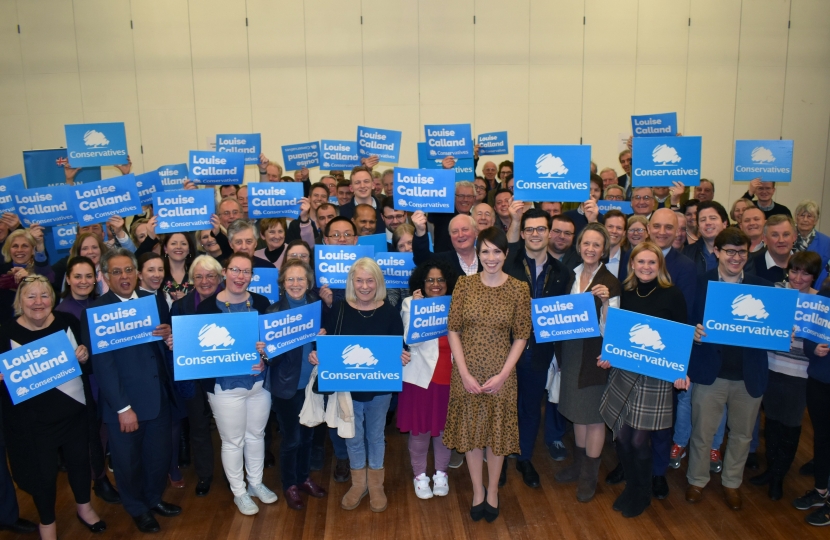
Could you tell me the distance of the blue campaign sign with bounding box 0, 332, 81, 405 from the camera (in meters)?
3.39

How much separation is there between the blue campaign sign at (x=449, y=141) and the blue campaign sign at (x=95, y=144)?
3.29 meters

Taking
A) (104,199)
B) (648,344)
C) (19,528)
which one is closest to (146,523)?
(19,528)

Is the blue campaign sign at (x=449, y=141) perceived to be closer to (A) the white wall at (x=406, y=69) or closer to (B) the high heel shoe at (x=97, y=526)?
(A) the white wall at (x=406, y=69)

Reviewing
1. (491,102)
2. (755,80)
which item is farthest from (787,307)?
(755,80)

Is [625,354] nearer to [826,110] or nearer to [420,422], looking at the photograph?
[420,422]

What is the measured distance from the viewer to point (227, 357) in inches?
150

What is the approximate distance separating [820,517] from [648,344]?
65.2 inches

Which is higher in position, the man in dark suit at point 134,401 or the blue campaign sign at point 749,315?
the blue campaign sign at point 749,315

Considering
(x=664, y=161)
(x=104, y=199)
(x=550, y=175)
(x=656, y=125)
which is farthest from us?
(x=656, y=125)

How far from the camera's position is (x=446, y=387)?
4242mm

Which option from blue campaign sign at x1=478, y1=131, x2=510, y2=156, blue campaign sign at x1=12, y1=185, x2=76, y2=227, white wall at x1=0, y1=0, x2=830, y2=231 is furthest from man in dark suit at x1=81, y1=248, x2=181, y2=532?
white wall at x1=0, y1=0, x2=830, y2=231

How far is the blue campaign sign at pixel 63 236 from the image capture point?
592 cm

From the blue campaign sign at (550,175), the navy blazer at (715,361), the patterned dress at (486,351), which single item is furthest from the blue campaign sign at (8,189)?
the navy blazer at (715,361)

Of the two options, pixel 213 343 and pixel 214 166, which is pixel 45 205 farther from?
pixel 213 343
